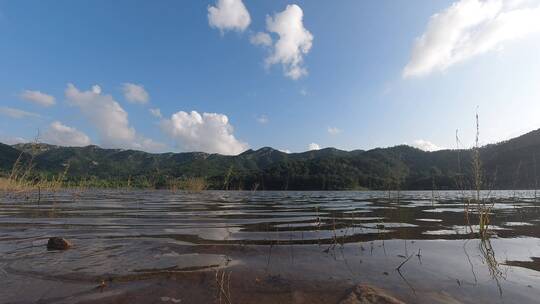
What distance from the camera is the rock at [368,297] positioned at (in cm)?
344

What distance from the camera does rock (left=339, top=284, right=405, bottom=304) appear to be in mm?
3444

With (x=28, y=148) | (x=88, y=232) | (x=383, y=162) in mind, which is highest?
(x=383, y=162)

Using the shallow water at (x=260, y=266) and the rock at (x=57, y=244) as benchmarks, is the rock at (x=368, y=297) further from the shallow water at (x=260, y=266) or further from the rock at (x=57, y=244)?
the rock at (x=57, y=244)

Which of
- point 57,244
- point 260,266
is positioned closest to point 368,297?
point 260,266

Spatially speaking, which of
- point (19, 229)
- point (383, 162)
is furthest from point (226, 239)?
A: point (383, 162)

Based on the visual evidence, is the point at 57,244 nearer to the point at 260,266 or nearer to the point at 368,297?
the point at 260,266

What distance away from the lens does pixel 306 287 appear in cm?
402

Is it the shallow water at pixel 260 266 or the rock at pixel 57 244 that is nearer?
the shallow water at pixel 260 266

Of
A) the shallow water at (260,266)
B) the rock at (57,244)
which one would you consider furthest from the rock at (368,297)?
the rock at (57,244)

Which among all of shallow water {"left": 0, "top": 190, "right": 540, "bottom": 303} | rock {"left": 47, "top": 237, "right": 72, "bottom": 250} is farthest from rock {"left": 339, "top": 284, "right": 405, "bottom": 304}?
rock {"left": 47, "top": 237, "right": 72, "bottom": 250}

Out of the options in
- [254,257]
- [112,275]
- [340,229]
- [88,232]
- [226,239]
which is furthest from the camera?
[340,229]

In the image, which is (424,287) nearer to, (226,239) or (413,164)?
(226,239)

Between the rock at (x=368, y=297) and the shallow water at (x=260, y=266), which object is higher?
the rock at (x=368, y=297)

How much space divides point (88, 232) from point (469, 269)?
26.8ft
